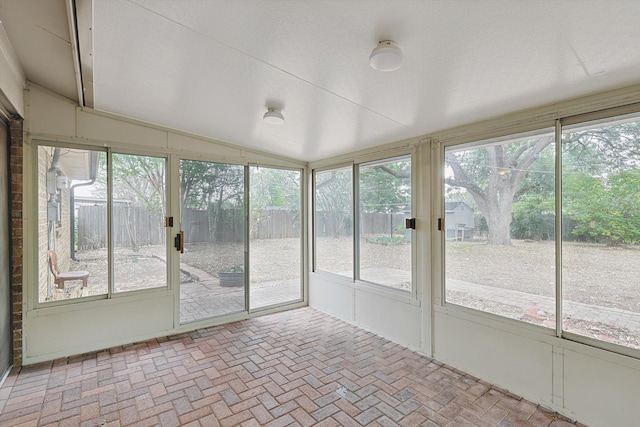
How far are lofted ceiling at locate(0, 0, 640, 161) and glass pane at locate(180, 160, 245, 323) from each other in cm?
110

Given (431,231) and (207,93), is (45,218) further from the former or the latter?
(431,231)

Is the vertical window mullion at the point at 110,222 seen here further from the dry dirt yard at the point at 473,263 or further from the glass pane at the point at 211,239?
the glass pane at the point at 211,239

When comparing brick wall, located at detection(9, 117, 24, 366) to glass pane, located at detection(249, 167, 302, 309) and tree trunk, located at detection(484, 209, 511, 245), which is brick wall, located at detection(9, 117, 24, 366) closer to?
glass pane, located at detection(249, 167, 302, 309)

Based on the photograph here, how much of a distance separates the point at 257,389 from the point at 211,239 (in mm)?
1981

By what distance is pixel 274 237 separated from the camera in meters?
4.40

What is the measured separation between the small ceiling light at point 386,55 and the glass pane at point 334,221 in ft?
8.00

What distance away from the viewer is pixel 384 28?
4.90 feet

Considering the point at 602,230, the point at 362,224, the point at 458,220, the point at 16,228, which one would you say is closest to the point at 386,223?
the point at 362,224

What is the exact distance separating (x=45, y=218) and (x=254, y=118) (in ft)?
7.39

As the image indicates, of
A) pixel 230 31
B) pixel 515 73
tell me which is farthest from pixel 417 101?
pixel 230 31

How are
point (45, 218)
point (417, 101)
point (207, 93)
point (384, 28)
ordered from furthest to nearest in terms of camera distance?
point (45, 218) → point (207, 93) → point (417, 101) → point (384, 28)

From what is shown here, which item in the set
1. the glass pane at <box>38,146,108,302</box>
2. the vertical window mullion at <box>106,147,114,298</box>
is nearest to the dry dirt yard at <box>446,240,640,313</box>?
the vertical window mullion at <box>106,147,114,298</box>

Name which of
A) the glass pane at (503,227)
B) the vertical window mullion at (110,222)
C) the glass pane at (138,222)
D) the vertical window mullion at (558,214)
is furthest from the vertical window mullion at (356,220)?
the vertical window mullion at (110,222)

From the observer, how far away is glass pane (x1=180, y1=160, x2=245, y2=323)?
12.1ft
